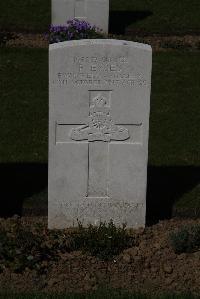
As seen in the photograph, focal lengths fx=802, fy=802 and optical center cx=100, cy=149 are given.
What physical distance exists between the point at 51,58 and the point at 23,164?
2.67 metres

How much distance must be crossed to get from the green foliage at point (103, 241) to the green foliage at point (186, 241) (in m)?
0.46

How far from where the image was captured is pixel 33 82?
1402 centimetres

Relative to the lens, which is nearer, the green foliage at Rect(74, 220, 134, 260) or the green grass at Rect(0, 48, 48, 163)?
the green foliage at Rect(74, 220, 134, 260)

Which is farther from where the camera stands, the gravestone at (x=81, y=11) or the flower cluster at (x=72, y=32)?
the gravestone at (x=81, y=11)

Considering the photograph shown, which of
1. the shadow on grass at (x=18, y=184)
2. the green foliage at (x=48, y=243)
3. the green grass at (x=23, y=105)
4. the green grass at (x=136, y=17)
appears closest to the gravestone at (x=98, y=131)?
the green foliage at (x=48, y=243)

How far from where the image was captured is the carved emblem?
25.3 feet

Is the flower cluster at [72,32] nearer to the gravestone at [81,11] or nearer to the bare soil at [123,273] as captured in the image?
the gravestone at [81,11]

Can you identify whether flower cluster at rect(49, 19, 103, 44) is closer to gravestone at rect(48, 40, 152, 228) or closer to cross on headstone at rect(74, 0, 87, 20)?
cross on headstone at rect(74, 0, 87, 20)

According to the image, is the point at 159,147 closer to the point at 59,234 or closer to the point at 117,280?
the point at 59,234

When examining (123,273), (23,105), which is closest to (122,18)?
(23,105)

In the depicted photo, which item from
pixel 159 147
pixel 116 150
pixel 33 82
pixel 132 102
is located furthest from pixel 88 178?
pixel 33 82

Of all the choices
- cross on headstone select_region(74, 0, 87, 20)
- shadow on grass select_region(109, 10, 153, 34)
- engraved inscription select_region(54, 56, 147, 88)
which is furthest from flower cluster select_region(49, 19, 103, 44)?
engraved inscription select_region(54, 56, 147, 88)

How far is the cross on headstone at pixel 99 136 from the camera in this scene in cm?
772

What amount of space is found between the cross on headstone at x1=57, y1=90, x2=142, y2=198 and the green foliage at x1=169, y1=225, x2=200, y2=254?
2.99ft
